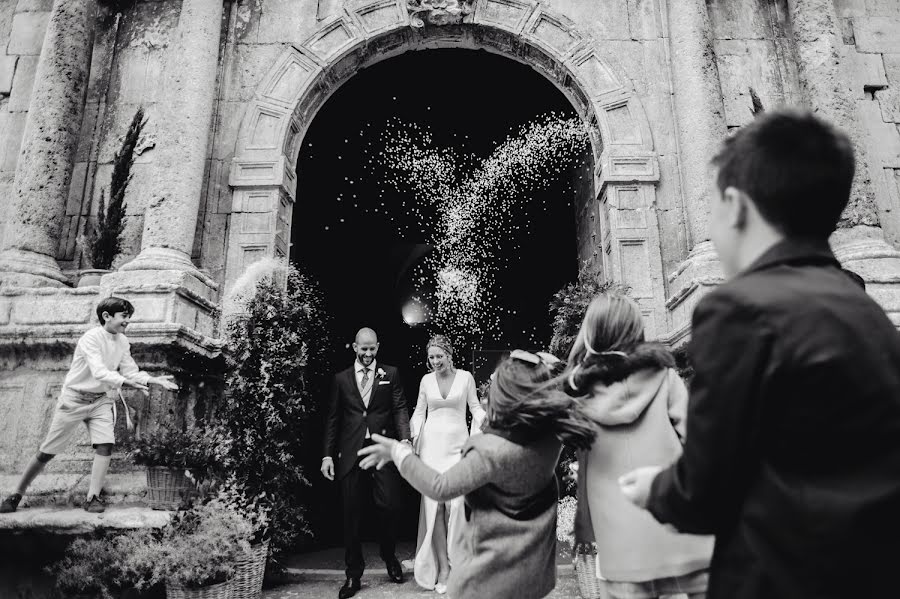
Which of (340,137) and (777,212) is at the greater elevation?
(340,137)

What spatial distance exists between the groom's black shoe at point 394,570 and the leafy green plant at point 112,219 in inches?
170

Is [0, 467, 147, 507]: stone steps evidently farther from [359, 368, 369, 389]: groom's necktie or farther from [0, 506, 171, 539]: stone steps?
[359, 368, 369, 389]: groom's necktie

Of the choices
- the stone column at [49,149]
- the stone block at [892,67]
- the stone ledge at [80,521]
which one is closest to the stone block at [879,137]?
the stone block at [892,67]

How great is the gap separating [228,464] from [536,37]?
5.86m

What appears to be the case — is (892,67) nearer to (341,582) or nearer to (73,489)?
(341,582)

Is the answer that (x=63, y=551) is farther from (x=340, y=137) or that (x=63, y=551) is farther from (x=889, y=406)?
(x=340, y=137)

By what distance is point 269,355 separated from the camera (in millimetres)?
5746

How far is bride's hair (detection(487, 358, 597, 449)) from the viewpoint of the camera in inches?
85.7

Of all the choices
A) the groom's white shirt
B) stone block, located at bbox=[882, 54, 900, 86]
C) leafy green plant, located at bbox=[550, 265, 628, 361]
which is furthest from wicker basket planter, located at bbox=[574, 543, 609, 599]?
stone block, located at bbox=[882, 54, 900, 86]

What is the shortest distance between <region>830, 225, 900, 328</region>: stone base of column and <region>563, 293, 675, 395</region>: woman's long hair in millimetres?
4621

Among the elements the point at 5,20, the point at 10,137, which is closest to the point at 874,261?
the point at 10,137

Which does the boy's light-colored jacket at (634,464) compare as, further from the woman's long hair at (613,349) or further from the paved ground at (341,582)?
the paved ground at (341,582)

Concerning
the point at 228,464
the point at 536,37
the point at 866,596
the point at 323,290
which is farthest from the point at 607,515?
the point at 323,290

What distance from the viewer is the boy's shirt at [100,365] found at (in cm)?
469
